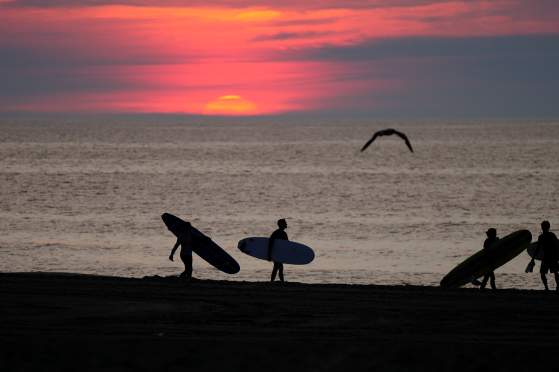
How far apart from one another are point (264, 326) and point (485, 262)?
8179 mm

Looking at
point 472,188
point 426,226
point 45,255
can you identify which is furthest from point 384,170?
point 45,255

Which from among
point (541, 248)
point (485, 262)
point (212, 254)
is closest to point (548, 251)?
point (541, 248)

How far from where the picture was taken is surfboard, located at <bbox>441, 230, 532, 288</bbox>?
21688mm

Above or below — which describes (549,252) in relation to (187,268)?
above

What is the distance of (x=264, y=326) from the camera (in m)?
15.2

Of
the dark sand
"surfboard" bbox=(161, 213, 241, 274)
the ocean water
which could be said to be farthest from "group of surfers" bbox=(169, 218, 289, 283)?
the ocean water

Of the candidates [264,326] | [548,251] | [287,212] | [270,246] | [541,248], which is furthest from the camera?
[287,212]

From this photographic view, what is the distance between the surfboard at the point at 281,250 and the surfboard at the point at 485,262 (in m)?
3.60

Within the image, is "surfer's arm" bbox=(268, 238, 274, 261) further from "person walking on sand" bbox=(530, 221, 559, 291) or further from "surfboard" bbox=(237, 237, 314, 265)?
"person walking on sand" bbox=(530, 221, 559, 291)

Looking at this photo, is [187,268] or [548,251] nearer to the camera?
[548,251]

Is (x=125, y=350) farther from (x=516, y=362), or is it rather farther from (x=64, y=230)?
(x=64, y=230)

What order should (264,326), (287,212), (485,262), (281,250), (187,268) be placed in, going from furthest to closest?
(287,212) → (281,250) → (485,262) → (187,268) → (264,326)

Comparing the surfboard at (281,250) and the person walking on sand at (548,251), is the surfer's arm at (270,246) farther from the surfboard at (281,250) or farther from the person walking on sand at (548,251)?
the person walking on sand at (548,251)

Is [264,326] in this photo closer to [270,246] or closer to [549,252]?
[270,246]
